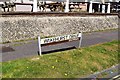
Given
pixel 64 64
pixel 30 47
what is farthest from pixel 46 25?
pixel 64 64

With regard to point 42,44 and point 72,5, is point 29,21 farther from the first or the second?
point 72,5

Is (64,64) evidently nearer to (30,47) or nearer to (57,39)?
(57,39)

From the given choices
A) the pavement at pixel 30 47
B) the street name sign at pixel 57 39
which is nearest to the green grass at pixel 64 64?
the street name sign at pixel 57 39

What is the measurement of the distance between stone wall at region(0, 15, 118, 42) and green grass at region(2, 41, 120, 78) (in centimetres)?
361

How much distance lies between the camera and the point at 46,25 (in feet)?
54.2

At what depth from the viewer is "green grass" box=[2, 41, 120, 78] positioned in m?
9.75

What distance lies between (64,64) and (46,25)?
598 cm

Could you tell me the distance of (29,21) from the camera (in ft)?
51.6

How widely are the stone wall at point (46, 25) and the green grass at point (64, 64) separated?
11.9 ft

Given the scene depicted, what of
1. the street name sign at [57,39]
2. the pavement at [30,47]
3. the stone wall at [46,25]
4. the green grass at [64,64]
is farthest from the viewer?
the stone wall at [46,25]

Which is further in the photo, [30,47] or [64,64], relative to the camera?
[30,47]

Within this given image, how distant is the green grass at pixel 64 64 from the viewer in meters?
9.75

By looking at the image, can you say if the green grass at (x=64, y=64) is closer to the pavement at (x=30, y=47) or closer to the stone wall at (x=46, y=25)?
the pavement at (x=30, y=47)

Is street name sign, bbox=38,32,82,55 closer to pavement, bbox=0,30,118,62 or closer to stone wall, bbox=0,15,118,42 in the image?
pavement, bbox=0,30,118,62
